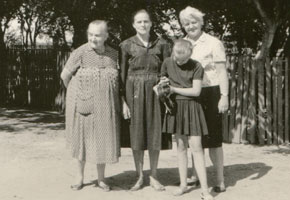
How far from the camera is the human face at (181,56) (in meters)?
5.32

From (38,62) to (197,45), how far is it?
32.0ft

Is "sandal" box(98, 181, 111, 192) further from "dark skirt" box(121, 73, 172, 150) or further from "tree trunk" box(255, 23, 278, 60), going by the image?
"tree trunk" box(255, 23, 278, 60)

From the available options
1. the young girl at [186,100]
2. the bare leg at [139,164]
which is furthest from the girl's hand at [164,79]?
the bare leg at [139,164]

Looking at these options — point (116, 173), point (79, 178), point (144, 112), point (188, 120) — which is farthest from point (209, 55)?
point (116, 173)

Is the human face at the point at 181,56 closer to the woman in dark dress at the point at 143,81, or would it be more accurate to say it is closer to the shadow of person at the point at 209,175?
the woman in dark dress at the point at 143,81

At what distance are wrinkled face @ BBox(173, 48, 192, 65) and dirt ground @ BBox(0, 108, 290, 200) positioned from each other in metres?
1.42

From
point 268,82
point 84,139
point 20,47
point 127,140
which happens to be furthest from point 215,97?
point 20,47

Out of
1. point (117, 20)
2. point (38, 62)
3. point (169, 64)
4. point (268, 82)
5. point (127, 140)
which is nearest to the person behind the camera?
point (169, 64)

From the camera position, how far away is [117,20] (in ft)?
37.5

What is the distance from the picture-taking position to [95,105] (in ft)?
18.5

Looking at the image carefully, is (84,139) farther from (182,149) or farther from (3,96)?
(3,96)

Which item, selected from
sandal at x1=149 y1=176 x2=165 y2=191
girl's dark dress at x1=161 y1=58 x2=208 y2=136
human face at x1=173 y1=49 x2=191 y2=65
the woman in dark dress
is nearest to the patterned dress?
the woman in dark dress

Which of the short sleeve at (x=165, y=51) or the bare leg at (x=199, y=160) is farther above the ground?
the short sleeve at (x=165, y=51)

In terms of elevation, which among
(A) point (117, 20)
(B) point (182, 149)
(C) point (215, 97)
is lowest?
(B) point (182, 149)
